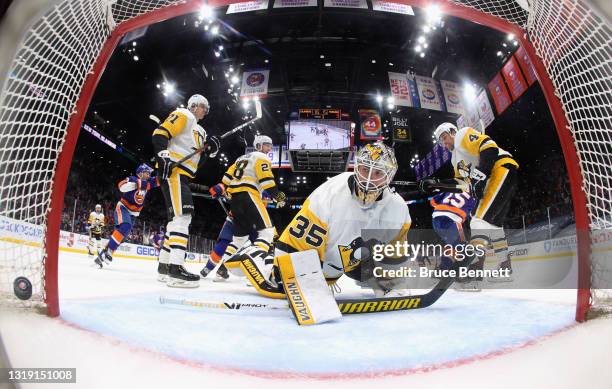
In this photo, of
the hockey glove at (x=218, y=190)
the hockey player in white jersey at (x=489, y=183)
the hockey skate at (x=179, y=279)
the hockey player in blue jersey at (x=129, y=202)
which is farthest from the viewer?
the hockey player in blue jersey at (x=129, y=202)

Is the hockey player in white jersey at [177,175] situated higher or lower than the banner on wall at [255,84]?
lower

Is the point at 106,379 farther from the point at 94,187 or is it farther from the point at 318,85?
the point at 94,187

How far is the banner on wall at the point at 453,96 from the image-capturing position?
4.61 m

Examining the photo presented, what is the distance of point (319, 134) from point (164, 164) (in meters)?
3.20

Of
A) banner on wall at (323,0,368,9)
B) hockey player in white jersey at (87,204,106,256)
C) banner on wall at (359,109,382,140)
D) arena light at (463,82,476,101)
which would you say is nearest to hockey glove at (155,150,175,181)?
banner on wall at (323,0,368,9)

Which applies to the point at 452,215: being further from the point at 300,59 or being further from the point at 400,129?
the point at 400,129

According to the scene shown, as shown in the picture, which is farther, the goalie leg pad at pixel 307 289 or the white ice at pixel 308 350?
the goalie leg pad at pixel 307 289

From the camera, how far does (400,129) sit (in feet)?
18.0

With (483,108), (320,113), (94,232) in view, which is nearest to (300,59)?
(320,113)

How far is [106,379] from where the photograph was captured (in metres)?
0.62

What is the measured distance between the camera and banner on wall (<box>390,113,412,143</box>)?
17.9 ft

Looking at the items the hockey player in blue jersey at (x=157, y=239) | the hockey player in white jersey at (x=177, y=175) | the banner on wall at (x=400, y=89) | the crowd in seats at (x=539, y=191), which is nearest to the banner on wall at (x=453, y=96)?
the banner on wall at (x=400, y=89)

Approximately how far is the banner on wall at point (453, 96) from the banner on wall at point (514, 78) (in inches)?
25.0

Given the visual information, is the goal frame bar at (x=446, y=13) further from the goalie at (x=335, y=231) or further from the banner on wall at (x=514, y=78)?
the banner on wall at (x=514, y=78)
